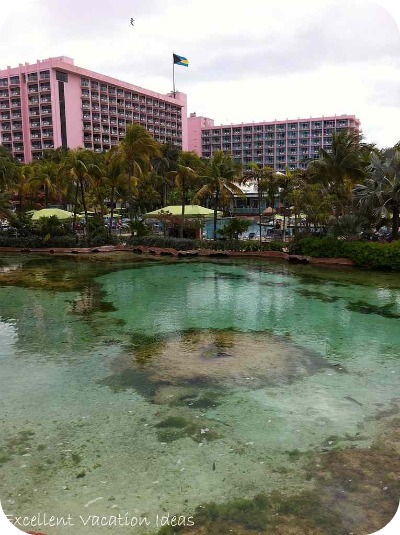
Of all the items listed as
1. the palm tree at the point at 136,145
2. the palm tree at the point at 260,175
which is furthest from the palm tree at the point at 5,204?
the palm tree at the point at 260,175

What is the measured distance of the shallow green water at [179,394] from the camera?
187 inches

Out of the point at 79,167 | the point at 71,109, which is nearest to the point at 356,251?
the point at 79,167

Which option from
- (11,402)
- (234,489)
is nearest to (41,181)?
(11,402)

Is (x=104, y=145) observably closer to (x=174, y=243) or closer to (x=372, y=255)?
(x=174, y=243)

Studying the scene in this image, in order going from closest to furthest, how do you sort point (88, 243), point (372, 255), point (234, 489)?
1. point (234, 489)
2. point (372, 255)
3. point (88, 243)

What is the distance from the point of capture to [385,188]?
1952cm

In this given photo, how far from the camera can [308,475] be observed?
15.9 ft

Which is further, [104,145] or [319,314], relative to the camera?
[104,145]

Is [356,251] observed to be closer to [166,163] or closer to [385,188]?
[385,188]

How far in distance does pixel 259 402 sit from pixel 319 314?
5.99m

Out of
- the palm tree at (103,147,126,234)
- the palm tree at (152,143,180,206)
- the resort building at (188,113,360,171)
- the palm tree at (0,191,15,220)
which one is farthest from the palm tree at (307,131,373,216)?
the resort building at (188,113,360,171)

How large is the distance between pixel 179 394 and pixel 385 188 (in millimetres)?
15998

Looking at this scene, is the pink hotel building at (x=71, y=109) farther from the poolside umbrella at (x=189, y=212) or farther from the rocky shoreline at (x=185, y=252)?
the rocky shoreline at (x=185, y=252)

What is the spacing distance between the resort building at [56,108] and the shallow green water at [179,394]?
60.9 m
